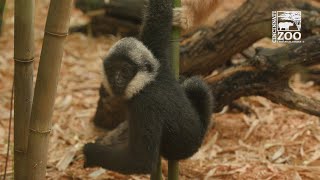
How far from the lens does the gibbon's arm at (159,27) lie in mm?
3061

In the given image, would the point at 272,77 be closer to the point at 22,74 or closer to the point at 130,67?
the point at 130,67

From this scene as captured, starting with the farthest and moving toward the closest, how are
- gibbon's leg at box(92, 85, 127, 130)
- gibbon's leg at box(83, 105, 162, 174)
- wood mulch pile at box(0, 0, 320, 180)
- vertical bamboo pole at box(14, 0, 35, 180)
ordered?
gibbon's leg at box(92, 85, 127, 130) → wood mulch pile at box(0, 0, 320, 180) → gibbon's leg at box(83, 105, 162, 174) → vertical bamboo pole at box(14, 0, 35, 180)

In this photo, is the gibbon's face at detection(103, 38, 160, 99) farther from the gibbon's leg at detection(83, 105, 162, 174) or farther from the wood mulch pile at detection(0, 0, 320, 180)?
the wood mulch pile at detection(0, 0, 320, 180)

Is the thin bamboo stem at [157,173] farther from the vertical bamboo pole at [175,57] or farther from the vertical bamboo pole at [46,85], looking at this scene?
the vertical bamboo pole at [46,85]

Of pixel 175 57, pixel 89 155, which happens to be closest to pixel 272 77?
pixel 175 57

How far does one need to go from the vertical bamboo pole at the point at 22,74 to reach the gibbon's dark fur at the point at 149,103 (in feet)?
1.33

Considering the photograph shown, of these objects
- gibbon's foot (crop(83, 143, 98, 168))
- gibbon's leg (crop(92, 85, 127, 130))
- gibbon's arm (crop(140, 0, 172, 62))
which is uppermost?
gibbon's arm (crop(140, 0, 172, 62))

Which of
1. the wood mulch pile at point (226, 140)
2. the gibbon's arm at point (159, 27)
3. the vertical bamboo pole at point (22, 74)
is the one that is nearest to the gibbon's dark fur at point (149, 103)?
the gibbon's arm at point (159, 27)

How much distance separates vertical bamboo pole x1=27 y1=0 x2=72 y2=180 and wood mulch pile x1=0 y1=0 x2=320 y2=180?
1.14 m

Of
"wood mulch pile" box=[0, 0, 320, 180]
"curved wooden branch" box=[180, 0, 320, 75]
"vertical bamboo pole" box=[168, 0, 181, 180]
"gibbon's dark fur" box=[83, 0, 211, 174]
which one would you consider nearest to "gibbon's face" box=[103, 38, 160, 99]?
"gibbon's dark fur" box=[83, 0, 211, 174]

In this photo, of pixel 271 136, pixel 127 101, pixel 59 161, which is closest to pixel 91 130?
pixel 59 161

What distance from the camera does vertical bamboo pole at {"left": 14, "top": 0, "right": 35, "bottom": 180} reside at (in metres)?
2.74

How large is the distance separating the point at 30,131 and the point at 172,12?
1080 millimetres

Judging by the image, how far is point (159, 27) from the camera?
3059 mm
